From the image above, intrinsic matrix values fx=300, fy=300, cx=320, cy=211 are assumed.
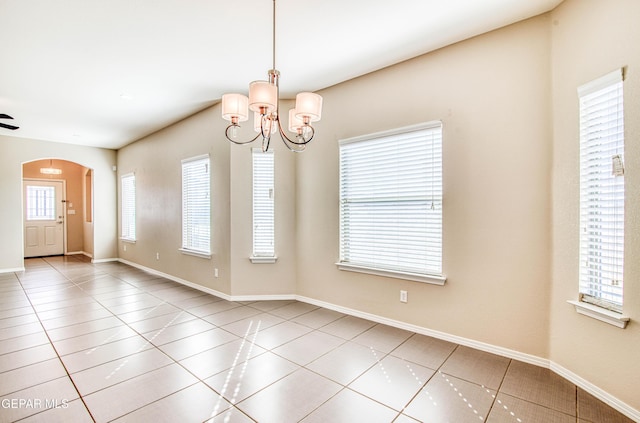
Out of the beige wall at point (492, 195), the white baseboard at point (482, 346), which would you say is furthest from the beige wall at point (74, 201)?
the beige wall at point (492, 195)

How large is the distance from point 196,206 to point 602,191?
491cm

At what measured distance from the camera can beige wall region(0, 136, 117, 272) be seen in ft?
20.3

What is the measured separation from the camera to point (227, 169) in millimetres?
4273

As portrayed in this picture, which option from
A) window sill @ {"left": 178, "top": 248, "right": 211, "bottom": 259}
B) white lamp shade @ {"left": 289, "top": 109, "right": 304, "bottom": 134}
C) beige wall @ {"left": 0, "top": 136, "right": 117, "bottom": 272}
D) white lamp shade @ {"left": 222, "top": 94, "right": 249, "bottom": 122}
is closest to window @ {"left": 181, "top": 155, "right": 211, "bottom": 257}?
window sill @ {"left": 178, "top": 248, "right": 211, "bottom": 259}

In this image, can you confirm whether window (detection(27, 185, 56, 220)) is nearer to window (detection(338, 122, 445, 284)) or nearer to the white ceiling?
the white ceiling

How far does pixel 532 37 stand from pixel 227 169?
3.66m

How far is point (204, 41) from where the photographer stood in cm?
283

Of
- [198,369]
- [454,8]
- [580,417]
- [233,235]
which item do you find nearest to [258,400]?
[198,369]

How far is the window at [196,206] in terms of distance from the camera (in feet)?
15.5

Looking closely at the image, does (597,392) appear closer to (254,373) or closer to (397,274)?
(397,274)

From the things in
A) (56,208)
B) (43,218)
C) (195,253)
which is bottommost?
(195,253)

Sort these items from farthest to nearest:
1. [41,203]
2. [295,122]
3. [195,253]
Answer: [41,203], [195,253], [295,122]

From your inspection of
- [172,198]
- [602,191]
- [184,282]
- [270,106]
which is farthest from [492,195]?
[172,198]

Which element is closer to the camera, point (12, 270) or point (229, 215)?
point (229, 215)
